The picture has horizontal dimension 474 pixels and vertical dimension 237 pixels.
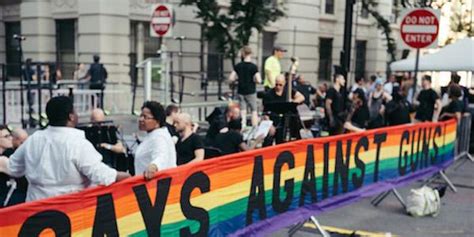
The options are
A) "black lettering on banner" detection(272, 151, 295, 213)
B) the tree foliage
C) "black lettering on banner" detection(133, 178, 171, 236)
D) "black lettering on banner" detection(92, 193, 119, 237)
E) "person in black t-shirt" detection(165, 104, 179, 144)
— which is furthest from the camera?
the tree foliage

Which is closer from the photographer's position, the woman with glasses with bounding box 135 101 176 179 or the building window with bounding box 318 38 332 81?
the woman with glasses with bounding box 135 101 176 179

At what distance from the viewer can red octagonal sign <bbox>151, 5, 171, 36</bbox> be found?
36.0 ft

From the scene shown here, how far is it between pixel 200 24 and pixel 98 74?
192 inches

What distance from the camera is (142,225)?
4340 mm

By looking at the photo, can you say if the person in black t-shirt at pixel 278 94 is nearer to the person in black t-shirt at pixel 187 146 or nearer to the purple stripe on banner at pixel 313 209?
the purple stripe on banner at pixel 313 209

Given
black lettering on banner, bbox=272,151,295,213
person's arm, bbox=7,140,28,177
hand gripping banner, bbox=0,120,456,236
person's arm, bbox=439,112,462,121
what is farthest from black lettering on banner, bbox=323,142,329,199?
person's arm, bbox=439,112,462,121

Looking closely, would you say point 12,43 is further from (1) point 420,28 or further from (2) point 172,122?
(1) point 420,28

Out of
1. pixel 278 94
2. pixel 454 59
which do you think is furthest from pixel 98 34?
pixel 454 59

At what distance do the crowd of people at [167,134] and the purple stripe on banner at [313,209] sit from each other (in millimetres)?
1065

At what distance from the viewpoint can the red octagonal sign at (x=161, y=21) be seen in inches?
432

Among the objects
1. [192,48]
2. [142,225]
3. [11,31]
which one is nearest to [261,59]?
[192,48]

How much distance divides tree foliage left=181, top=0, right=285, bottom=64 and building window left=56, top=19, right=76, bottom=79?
3605 millimetres

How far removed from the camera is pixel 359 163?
7016 millimetres

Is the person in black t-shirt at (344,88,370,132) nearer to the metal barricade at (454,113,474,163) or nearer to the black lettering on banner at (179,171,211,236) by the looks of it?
the metal barricade at (454,113,474,163)
